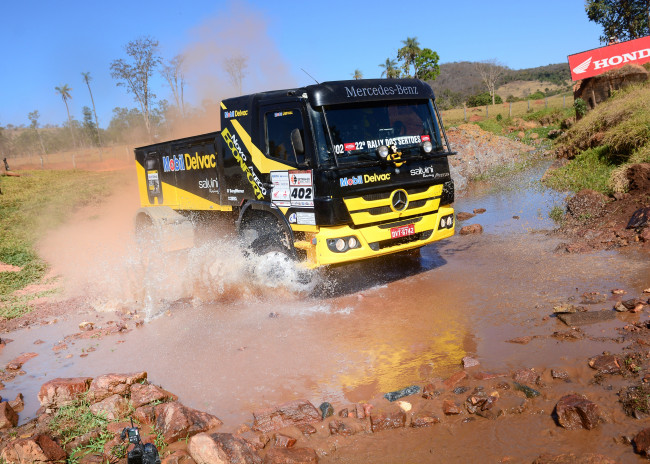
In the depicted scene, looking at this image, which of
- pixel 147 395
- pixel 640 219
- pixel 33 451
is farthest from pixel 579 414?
pixel 640 219

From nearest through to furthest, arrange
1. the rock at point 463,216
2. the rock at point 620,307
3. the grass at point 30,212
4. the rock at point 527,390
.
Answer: the rock at point 527,390 → the rock at point 620,307 → the grass at point 30,212 → the rock at point 463,216

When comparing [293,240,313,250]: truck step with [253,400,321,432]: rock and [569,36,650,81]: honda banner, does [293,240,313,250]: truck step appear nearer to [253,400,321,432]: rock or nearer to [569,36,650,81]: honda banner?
[253,400,321,432]: rock

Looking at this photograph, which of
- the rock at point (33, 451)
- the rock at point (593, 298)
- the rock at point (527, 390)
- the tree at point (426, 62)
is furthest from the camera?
the tree at point (426, 62)

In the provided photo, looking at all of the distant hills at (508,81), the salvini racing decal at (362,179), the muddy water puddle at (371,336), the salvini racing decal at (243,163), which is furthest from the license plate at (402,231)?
the distant hills at (508,81)

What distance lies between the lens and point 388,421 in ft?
12.6

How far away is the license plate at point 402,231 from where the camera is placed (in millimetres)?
6793

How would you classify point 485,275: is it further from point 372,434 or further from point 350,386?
point 372,434

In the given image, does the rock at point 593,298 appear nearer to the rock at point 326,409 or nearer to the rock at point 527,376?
the rock at point 527,376

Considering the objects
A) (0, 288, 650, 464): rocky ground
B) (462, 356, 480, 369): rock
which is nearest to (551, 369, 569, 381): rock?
(0, 288, 650, 464): rocky ground

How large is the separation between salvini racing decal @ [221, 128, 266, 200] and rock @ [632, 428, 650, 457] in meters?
5.28

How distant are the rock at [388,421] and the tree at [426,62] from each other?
145ft

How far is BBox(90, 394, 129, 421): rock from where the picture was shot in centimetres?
440

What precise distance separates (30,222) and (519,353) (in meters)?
18.7

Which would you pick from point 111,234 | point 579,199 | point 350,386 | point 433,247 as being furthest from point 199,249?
point 111,234
